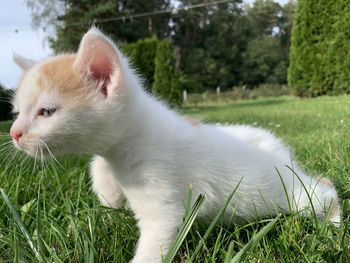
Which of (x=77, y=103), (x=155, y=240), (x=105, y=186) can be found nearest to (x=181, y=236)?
(x=155, y=240)

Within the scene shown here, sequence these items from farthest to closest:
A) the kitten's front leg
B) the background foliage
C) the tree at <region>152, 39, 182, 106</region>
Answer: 1. the background foliage
2. the tree at <region>152, 39, 182, 106</region>
3. the kitten's front leg

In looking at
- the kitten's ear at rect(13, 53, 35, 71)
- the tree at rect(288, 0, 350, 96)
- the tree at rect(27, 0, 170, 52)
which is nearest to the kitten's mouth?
the kitten's ear at rect(13, 53, 35, 71)

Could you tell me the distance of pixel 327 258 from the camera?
107cm

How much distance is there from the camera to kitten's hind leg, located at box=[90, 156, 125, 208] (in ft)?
5.14

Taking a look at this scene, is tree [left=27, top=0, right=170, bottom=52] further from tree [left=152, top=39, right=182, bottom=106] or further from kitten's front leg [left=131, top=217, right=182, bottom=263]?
kitten's front leg [left=131, top=217, right=182, bottom=263]

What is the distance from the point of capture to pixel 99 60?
137 cm

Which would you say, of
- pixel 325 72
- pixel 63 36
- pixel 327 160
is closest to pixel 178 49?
pixel 63 36

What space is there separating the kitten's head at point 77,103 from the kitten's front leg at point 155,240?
294 millimetres

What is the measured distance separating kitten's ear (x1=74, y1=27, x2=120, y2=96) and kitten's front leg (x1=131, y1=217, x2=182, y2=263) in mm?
428

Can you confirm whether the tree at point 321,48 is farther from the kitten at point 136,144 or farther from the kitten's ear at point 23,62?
the kitten's ear at point 23,62

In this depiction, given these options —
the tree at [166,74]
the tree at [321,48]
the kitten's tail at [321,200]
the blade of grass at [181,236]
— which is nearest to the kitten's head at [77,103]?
the blade of grass at [181,236]

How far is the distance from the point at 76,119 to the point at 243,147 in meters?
0.59

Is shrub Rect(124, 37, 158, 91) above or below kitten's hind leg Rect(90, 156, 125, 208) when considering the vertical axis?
above

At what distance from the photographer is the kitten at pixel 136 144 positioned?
131 centimetres
